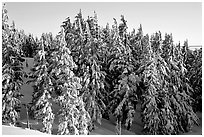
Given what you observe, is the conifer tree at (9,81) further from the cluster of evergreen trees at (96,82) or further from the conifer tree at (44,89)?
the conifer tree at (44,89)

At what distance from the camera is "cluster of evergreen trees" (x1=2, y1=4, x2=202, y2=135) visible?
82.1ft

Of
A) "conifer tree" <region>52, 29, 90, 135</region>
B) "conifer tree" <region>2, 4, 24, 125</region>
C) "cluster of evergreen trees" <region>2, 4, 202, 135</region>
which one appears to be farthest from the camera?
"conifer tree" <region>2, 4, 24, 125</region>

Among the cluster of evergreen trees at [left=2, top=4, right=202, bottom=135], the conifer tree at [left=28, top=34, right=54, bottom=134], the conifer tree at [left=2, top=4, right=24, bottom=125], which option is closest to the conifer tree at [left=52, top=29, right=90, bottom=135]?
the cluster of evergreen trees at [left=2, top=4, right=202, bottom=135]

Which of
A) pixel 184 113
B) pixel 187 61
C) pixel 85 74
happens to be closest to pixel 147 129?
pixel 184 113

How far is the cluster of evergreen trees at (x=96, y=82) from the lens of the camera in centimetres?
2503

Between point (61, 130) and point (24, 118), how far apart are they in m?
11.9

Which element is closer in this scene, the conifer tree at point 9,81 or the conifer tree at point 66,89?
the conifer tree at point 66,89

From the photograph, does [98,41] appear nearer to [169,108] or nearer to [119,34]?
[119,34]

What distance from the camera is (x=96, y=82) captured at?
3056cm

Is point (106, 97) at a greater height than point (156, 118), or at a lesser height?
greater

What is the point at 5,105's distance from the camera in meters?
Answer: 26.7

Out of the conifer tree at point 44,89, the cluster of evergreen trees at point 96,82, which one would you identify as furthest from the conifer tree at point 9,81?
the conifer tree at point 44,89

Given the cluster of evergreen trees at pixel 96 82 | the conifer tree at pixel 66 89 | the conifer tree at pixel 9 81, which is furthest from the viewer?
the conifer tree at pixel 9 81

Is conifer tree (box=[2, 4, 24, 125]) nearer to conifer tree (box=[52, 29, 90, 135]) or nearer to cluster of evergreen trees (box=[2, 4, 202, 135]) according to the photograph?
cluster of evergreen trees (box=[2, 4, 202, 135])
